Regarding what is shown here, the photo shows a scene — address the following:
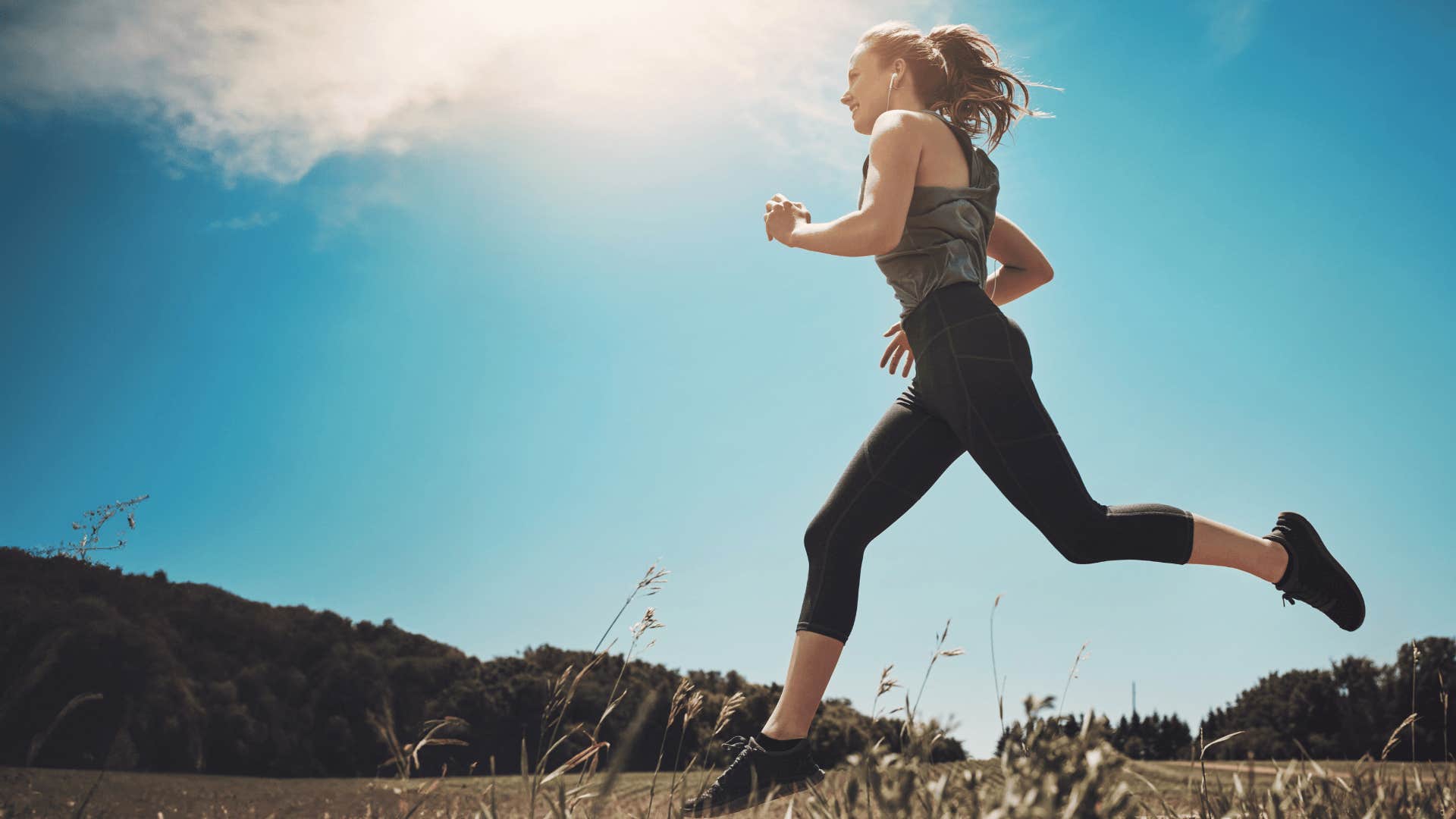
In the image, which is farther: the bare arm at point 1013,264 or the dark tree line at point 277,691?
the dark tree line at point 277,691

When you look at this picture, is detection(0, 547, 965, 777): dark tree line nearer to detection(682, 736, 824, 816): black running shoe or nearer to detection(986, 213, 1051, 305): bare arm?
detection(682, 736, 824, 816): black running shoe

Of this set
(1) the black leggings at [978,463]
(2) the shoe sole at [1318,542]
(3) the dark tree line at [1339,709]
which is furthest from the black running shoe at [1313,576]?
(3) the dark tree line at [1339,709]

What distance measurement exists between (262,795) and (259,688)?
1.69 meters

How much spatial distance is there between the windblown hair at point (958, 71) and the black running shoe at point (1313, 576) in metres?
1.60

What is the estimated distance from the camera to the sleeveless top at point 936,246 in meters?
2.62

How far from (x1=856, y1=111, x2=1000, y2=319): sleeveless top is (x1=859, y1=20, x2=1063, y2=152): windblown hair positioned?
28cm

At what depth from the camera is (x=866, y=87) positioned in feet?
9.79

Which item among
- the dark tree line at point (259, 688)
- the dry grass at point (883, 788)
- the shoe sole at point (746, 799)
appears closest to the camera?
the dry grass at point (883, 788)

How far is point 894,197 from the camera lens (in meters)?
2.56

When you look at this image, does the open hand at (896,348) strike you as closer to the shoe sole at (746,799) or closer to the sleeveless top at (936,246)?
the sleeveless top at (936,246)

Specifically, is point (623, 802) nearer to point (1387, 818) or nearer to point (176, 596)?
point (1387, 818)

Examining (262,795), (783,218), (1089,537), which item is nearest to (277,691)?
(262,795)

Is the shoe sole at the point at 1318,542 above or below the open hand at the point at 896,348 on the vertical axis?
below

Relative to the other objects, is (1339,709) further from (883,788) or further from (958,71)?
(883,788)
